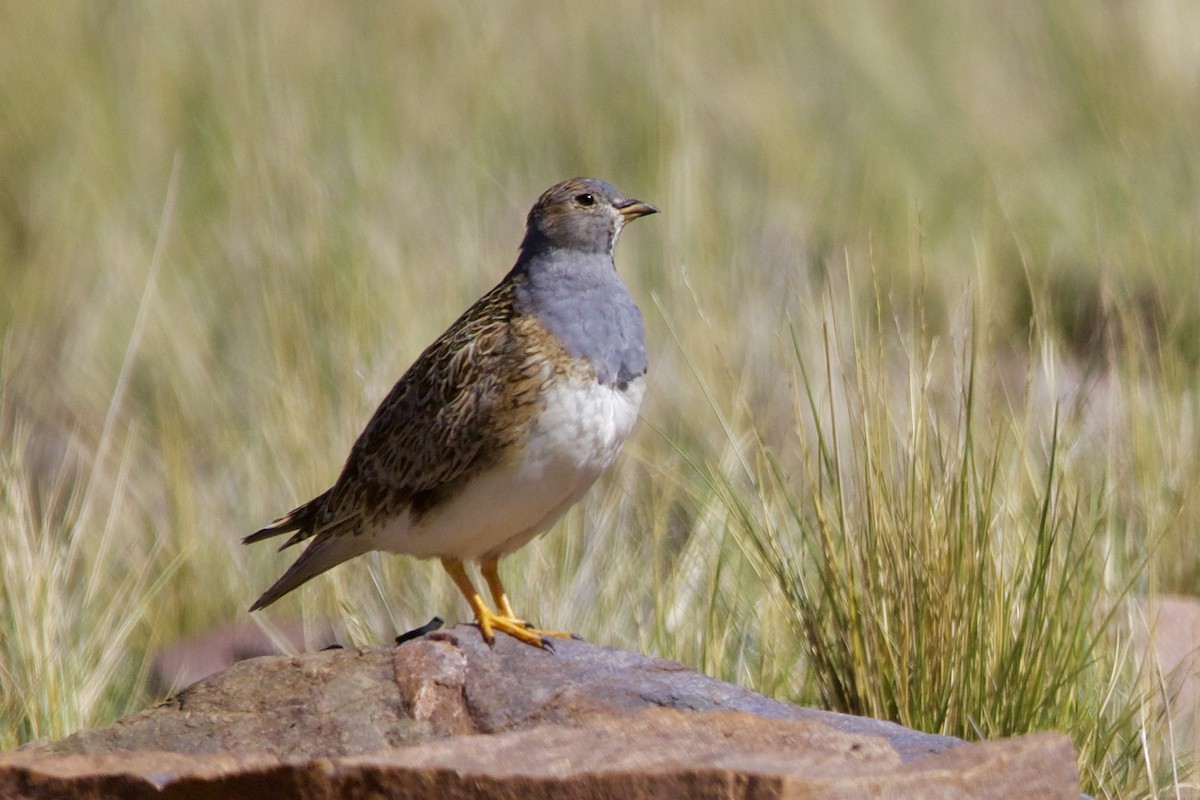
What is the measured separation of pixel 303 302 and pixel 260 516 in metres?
1.17

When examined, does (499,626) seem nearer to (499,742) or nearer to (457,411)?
(457,411)

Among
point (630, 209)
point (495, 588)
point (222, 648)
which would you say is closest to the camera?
point (495, 588)

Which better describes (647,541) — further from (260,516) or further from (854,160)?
(854,160)

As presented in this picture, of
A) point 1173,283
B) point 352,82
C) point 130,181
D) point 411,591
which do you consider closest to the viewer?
point 411,591

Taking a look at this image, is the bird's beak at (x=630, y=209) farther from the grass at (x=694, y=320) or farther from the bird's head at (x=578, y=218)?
the grass at (x=694, y=320)

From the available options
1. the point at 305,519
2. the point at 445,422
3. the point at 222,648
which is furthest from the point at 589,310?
the point at 222,648

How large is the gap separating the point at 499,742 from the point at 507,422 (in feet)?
4.71

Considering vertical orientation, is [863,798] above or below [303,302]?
below

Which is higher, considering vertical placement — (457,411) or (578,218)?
(578,218)

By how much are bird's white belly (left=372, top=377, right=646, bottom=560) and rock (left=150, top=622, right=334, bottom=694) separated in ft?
3.89

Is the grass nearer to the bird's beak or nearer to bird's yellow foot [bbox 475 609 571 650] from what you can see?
the bird's beak

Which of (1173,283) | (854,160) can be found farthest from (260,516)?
(854,160)

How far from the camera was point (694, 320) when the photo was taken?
24.2ft

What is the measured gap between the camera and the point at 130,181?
373 inches
